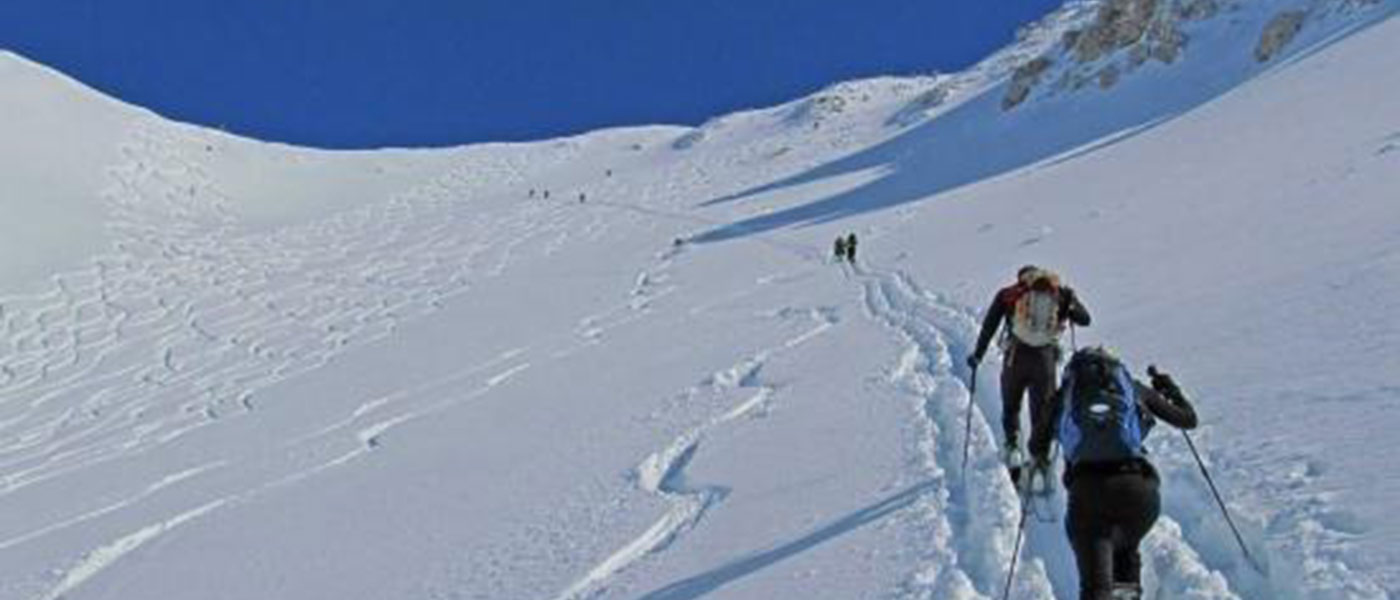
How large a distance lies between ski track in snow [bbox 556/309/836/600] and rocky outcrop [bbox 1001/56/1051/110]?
134 ft

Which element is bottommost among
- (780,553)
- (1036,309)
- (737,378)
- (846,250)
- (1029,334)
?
(780,553)

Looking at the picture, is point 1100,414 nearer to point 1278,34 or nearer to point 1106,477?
point 1106,477

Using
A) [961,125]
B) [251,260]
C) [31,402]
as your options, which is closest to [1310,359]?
[31,402]

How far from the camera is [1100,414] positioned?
585cm

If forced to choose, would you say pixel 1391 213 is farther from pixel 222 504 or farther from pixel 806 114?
pixel 806 114

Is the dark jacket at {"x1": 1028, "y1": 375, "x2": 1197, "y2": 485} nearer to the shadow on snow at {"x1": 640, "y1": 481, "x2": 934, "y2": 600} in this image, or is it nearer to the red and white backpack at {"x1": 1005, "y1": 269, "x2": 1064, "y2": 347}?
the red and white backpack at {"x1": 1005, "y1": 269, "x2": 1064, "y2": 347}

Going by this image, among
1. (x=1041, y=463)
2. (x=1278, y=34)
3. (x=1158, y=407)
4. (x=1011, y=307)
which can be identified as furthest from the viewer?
(x=1278, y=34)

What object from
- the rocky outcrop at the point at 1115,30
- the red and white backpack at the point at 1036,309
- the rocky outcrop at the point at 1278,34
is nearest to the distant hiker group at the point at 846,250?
the red and white backpack at the point at 1036,309

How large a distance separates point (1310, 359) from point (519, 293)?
20.1m

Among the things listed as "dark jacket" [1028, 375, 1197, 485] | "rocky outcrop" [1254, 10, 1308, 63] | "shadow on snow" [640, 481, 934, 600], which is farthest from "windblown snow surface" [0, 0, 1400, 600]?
"dark jacket" [1028, 375, 1197, 485]

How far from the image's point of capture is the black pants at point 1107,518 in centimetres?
569

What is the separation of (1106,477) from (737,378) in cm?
931

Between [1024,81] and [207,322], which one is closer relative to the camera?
[207,322]

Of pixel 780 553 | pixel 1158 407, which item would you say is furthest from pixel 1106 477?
pixel 780 553
